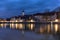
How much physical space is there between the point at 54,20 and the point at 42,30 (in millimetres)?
4951

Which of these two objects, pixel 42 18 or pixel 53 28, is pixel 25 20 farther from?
pixel 53 28

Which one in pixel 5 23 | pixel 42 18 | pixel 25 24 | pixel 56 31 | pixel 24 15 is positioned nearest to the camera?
pixel 56 31

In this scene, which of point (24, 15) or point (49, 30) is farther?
point (24, 15)

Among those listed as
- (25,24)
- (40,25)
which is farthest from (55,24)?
(25,24)

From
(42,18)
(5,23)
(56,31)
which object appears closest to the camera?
(56,31)

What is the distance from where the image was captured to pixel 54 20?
50938 millimetres

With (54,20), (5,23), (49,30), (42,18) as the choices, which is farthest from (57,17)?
(5,23)

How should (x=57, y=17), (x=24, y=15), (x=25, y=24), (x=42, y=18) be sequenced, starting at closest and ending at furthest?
(x=57, y=17), (x=42, y=18), (x=25, y=24), (x=24, y=15)

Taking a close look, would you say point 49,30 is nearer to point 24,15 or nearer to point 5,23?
point 24,15

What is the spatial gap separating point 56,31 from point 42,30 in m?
4.04

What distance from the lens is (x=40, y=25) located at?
5072cm

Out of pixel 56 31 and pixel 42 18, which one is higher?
pixel 42 18

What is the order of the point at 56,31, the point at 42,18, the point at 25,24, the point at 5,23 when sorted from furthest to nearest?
1. the point at 5,23
2. the point at 25,24
3. the point at 42,18
4. the point at 56,31

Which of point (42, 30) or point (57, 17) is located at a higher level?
point (57, 17)
